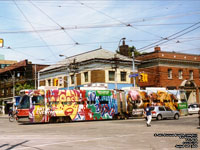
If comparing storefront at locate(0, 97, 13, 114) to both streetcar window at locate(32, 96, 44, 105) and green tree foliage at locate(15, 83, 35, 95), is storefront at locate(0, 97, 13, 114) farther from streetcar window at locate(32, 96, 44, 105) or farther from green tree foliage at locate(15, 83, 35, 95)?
streetcar window at locate(32, 96, 44, 105)

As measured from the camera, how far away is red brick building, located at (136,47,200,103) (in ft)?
153

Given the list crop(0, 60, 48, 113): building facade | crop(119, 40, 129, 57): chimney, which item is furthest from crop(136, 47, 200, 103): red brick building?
crop(0, 60, 48, 113): building facade

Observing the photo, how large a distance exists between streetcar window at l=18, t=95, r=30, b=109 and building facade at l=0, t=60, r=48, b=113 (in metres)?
31.1

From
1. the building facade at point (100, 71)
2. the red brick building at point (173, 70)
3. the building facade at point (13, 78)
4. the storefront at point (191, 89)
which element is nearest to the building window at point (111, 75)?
the building facade at point (100, 71)

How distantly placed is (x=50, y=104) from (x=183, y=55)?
29416 millimetres

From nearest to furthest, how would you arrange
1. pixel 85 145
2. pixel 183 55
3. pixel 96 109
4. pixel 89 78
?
pixel 85 145, pixel 96 109, pixel 89 78, pixel 183 55

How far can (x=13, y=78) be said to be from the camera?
2397 inches

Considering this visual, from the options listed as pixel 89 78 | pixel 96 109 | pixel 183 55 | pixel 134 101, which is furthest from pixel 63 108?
pixel 183 55

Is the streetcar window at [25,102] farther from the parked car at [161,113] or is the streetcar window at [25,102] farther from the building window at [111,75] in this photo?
the building window at [111,75]

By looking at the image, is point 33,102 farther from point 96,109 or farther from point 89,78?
point 89,78

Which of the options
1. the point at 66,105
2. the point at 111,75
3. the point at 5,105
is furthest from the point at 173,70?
the point at 5,105

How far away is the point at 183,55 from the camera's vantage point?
4941 centimetres

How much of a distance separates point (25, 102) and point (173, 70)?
28.7m

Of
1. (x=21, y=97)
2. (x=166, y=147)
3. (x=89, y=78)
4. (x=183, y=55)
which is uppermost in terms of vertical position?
(x=183, y=55)
